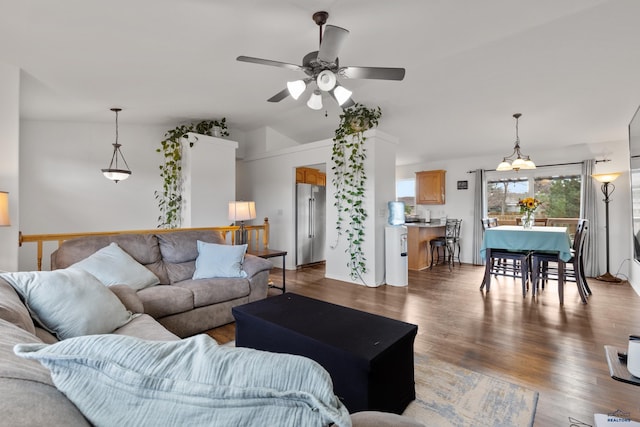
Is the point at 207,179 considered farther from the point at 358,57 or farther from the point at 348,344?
the point at 348,344

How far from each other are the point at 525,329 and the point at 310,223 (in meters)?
4.15

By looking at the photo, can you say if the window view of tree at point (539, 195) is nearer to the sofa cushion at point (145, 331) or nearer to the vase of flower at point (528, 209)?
the vase of flower at point (528, 209)

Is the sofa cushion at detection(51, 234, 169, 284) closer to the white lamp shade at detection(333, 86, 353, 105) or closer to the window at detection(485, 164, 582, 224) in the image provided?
the white lamp shade at detection(333, 86, 353, 105)

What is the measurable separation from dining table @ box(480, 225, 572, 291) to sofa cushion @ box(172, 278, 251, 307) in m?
3.42

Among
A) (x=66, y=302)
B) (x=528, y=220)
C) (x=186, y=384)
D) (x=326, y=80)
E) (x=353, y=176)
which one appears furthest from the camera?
(x=353, y=176)

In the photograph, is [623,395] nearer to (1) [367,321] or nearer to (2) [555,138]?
(1) [367,321]

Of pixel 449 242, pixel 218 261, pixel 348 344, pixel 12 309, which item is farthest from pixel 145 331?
pixel 449 242

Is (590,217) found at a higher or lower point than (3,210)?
lower

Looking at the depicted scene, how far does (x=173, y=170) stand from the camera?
552cm

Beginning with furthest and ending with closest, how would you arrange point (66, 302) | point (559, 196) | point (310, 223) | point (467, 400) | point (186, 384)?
point (310, 223), point (559, 196), point (467, 400), point (66, 302), point (186, 384)

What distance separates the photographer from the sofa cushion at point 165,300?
251cm

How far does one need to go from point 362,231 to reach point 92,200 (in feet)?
14.9

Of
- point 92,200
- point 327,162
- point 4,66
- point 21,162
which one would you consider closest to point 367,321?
point 327,162

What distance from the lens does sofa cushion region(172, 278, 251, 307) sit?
2.85m
